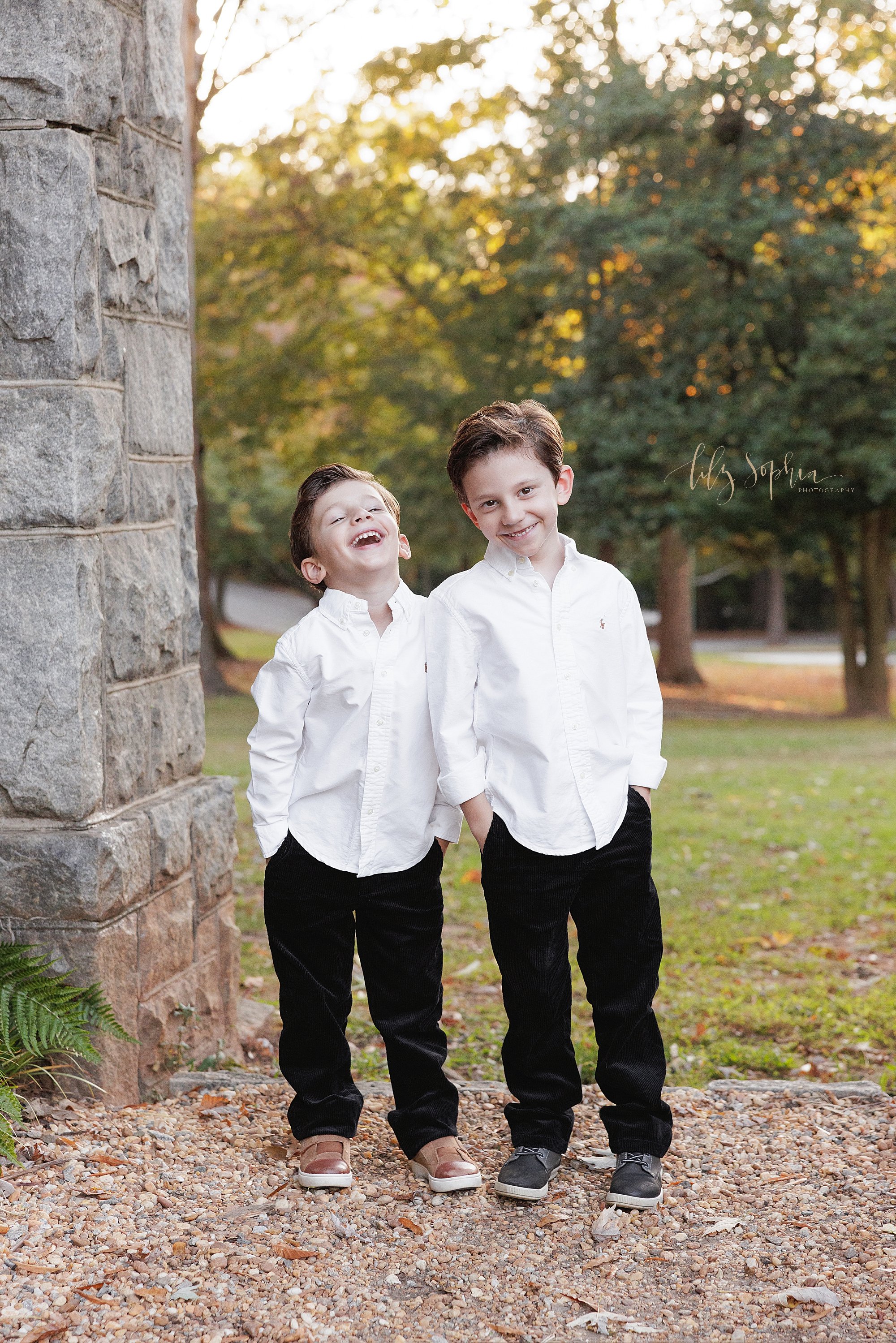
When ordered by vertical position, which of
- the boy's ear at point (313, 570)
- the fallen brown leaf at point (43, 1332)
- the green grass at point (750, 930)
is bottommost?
the green grass at point (750, 930)

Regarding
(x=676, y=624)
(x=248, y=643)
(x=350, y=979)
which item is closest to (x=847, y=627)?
(x=676, y=624)

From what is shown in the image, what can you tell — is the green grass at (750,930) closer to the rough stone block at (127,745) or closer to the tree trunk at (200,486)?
the rough stone block at (127,745)

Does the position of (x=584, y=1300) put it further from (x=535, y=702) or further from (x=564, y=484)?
(x=564, y=484)

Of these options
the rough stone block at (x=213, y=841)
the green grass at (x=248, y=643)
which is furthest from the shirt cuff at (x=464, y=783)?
the green grass at (x=248, y=643)

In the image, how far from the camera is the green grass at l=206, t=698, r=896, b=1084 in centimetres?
378

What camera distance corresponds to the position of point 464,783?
8.22 feet

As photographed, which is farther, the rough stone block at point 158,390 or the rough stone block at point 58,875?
the rough stone block at point 158,390

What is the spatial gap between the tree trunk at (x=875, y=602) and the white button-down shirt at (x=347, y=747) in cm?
1070

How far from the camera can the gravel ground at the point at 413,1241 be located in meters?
2.11

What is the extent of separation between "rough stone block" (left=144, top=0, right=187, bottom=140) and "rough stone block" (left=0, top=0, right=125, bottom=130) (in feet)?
0.97

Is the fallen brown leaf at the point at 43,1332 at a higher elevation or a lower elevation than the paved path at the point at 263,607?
lower

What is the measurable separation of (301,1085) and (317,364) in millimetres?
14655

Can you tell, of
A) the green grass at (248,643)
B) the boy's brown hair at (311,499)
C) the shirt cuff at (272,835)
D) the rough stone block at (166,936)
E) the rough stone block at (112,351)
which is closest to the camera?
the shirt cuff at (272,835)

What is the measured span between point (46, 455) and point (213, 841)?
1150 mm
